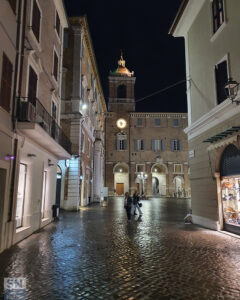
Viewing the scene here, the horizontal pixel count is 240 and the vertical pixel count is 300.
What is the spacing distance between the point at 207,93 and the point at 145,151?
3541cm

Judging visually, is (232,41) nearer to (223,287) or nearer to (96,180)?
(223,287)

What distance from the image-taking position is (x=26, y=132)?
9.20 metres

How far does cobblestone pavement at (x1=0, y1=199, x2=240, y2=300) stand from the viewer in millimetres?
4723

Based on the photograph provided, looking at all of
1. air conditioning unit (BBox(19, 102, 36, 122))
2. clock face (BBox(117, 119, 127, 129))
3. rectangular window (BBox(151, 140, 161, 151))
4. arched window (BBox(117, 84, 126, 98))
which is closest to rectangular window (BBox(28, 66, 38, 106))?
air conditioning unit (BBox(19, 102, 36, 122))

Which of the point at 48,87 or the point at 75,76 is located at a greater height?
the point at 75,76

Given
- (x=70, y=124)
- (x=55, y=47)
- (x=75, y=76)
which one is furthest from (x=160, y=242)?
(x=75, y=76)

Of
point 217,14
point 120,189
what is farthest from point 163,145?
point 217,14

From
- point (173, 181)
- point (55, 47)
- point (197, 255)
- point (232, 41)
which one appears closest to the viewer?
point (197, 255)

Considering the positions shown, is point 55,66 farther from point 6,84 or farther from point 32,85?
point 6,84

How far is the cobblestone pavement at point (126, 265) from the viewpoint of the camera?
4723 millimetres

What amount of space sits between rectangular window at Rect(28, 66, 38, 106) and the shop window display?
358 inches

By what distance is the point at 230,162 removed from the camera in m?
10.5

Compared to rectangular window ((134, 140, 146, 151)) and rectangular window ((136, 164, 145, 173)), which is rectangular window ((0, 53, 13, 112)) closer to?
rectangular window ((136, 164, 145, 173))

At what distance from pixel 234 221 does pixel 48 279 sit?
801 cm
